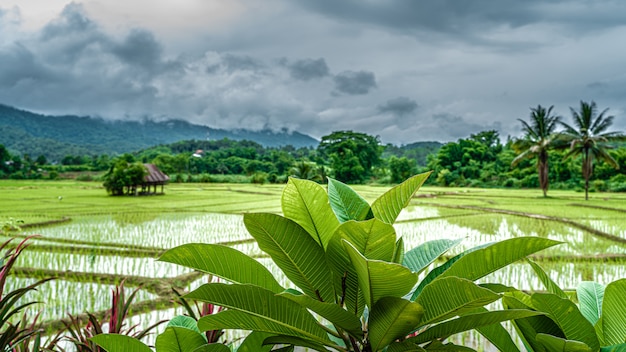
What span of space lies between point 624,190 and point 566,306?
83.7ft

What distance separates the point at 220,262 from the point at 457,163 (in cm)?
3242

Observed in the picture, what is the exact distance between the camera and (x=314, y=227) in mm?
687

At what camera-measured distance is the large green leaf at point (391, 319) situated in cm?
55

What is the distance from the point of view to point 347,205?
0.73 m

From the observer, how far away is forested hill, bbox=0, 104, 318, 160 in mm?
35531

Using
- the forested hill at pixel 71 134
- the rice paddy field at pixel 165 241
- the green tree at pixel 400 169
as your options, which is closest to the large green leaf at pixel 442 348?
the rice paddy field at pixel 165 241

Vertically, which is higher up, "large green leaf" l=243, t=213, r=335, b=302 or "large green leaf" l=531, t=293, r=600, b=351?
"large green leaf" l=243, t=213, r=335, b=302

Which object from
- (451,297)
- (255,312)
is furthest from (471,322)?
(255,312)

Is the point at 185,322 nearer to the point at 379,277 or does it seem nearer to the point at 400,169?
the point at 379,277

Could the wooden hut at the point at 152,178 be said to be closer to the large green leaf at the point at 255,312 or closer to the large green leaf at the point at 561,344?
the large green leaf at the point at 255,312

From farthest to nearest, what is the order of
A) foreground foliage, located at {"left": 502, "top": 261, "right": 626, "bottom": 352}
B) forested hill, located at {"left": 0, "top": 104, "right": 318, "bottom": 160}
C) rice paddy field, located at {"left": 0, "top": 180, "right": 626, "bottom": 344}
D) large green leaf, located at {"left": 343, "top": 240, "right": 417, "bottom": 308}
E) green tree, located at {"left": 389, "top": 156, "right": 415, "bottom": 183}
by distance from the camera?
1. forested hill, located at {"left": 0, "top": 104, "right": 318, "bottom": 160}
2. green tree, located at {"left": 389, "top": 156, "right": 415, "bottom": 183}
3. rice paddy field, located at {"left": 0, "top": 180, "right": 626, "bottom": 344}
4. foreground foliage, located at {"left": 502, "top": 261, "right": 626, "bottom": 352}
5. large green leaf, located at {"left": 343, "top": 240, "right": 417, "bottom": 308}

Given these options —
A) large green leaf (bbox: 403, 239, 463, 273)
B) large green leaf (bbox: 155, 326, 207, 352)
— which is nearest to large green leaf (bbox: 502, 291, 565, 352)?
large green leaf (bbox: 403, 239, 463, 273)

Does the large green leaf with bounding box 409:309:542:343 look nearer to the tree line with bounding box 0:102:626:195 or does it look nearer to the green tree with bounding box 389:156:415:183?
the tree line with bounding box 0:102:626:195

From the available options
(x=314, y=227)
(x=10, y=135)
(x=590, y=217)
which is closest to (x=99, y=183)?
(x=10, y=135)
